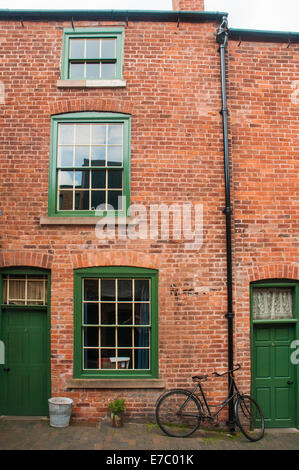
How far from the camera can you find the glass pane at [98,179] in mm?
8078

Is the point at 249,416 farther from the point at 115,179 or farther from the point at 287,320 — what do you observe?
the point at 115,179

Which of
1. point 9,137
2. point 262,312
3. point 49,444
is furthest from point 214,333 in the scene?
point 9,137

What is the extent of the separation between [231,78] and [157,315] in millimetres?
5558

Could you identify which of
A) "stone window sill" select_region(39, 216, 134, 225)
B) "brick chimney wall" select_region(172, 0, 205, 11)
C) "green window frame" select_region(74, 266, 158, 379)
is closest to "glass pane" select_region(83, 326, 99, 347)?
"green window frame" select_region(74, 266, 158, 379)

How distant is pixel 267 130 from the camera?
27.0ft

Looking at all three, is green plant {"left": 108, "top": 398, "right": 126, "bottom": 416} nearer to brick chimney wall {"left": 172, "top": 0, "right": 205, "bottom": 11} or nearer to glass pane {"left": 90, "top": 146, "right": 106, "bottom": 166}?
glass pane {"left": 90, "top": 146, "right": 106, "bottom": 166}

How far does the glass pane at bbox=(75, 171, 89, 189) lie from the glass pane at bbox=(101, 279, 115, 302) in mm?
2180

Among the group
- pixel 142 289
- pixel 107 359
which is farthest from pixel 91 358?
pixel 142 289

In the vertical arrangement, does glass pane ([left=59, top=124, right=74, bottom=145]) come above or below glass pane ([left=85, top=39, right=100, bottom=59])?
below

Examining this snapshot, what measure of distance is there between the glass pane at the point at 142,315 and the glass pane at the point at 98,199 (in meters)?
2.29

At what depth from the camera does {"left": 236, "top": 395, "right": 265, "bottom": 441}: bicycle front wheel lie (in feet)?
23.9

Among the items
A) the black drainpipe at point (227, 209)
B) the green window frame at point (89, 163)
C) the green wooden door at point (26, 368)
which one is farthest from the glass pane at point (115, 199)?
the green wooden door at point (26, 368)

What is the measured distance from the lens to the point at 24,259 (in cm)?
775

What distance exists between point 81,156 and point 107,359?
447cm
